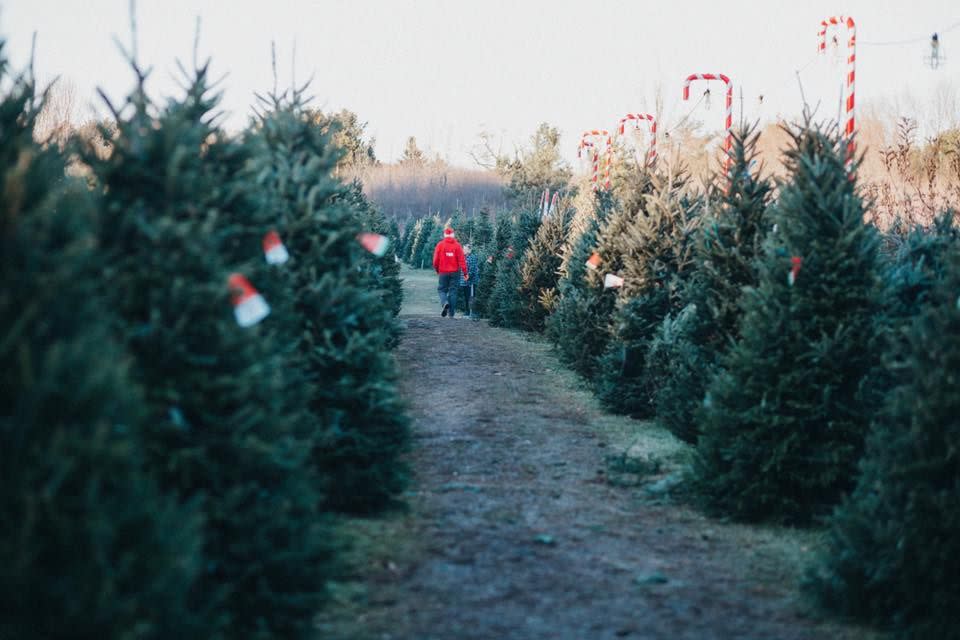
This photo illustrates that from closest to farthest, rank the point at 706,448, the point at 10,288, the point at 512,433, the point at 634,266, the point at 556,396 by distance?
1. the point at 10,288
2. the point at 706,448
3. the point at 512,433
4. the point at 634,266
5. the point at 556,396

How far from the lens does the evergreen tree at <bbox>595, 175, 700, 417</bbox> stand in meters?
11.5

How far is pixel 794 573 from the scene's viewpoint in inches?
246

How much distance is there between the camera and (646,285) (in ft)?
38.2

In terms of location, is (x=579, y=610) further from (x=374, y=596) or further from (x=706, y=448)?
(x=706, y=448)

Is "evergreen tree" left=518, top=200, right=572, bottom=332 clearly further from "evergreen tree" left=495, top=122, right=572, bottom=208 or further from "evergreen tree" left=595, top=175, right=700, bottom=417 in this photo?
"evergreen tree" left=495, top=122, right=572, bottom=208

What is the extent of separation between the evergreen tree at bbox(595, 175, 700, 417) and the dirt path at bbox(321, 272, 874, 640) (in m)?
0.59

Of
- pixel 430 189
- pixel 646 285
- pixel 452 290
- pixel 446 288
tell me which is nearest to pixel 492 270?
pixel 446 288

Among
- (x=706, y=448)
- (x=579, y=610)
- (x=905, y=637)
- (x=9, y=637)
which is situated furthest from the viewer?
(x=706, y=448)

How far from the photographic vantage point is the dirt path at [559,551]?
5199 mm

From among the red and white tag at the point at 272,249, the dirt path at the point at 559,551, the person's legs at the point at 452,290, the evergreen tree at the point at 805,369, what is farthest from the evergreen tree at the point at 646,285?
the person's legs at the point at 452,290

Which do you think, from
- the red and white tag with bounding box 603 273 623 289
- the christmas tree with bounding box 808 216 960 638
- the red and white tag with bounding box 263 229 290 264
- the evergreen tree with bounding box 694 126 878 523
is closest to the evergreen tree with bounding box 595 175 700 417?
the red and white tag with bounding box 603 273 623 289

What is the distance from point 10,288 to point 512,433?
7.85 m

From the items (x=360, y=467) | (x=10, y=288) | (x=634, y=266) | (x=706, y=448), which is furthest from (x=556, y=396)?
(x=10, y=288)

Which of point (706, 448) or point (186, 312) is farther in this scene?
point (706, 448)
